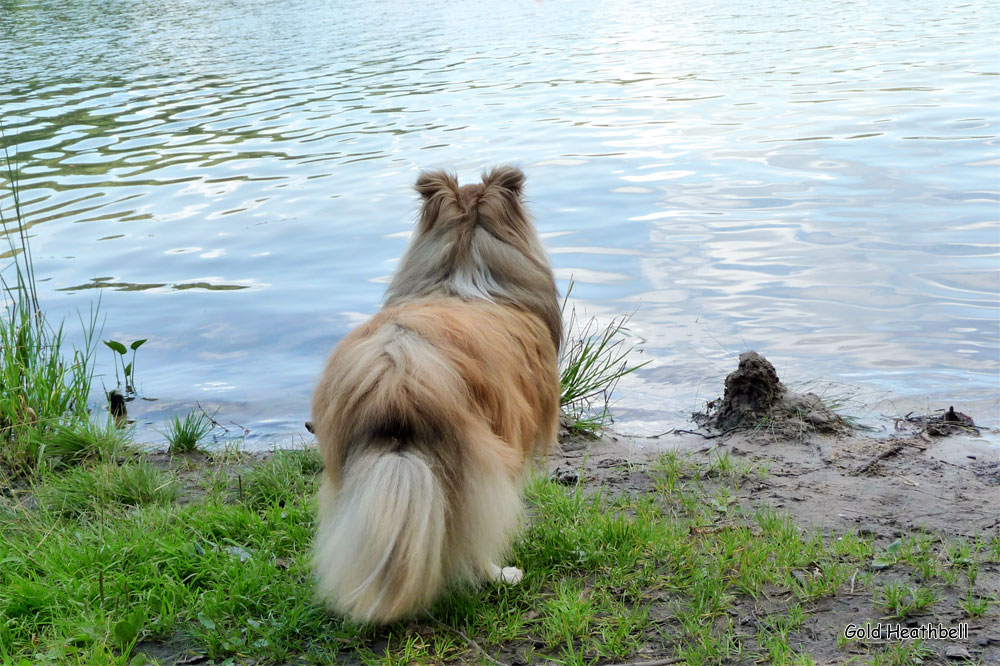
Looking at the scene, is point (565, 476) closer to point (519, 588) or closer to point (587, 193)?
point (519, 588)

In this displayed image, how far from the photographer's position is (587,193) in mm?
10188

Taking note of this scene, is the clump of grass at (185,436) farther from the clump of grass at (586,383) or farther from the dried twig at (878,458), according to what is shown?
the dried twig at (878,458)

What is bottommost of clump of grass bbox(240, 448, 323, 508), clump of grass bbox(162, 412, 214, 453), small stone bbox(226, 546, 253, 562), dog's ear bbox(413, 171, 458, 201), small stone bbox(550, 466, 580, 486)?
clump of grass bbox(162, 412, 214, 453)

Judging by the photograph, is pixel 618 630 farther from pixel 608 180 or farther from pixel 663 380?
pixel 608 180

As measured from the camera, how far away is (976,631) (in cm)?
298

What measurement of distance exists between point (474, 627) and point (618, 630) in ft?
1.66

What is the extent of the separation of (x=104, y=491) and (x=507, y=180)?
2406mm

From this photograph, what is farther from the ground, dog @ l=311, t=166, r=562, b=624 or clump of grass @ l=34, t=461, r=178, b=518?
dog @ l=311, t=166, r=562, b=624

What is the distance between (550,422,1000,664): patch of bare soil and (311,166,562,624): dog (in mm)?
969

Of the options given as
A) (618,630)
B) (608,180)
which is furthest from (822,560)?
(608,180)

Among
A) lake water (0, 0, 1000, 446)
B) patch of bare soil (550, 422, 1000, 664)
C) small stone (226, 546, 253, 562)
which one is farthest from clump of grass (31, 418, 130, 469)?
patch of bare soil (550, 422, 1000, 664)

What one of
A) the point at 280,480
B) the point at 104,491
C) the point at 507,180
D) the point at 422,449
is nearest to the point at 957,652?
the point at 422,449

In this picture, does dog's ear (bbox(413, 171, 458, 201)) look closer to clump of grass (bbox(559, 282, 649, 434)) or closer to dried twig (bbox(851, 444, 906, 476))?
clump of grass (bbox(559, 282, 649, 434))

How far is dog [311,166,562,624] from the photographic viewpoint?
2.88 m
